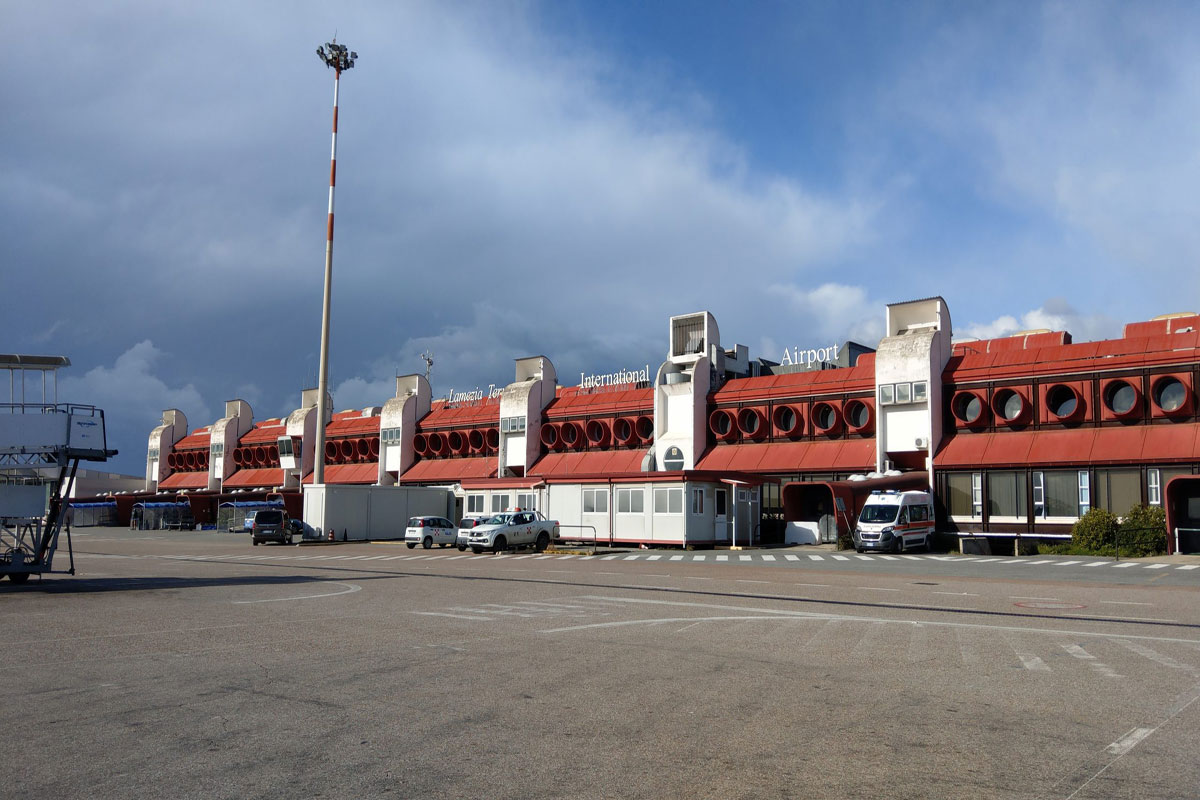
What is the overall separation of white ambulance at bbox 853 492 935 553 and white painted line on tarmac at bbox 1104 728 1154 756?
111ft

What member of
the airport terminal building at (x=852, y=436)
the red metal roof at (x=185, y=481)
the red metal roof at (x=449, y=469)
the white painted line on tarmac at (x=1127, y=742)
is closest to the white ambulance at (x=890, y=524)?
the airport terminal building at (x=852, y=436)

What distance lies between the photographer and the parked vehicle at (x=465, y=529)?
4109 cm

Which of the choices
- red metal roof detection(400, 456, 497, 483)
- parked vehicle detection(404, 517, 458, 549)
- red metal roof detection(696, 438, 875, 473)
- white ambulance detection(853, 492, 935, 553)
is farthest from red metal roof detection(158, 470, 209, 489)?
white ambulance detection(853, 492, 935, 553)

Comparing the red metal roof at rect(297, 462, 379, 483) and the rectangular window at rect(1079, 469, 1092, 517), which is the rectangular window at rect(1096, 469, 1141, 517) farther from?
the red metal roof at rect(297, 462, 379, 483)

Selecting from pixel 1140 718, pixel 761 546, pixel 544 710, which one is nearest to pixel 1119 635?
pixel 1140 718

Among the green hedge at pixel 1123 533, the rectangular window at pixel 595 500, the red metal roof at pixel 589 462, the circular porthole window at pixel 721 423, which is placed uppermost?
the circular porthole window at pixel 721 423

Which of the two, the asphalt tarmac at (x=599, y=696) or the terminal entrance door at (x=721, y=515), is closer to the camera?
the asphalt tarmac at (x=599, y=696)

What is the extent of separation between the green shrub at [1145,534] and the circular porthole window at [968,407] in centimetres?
1001

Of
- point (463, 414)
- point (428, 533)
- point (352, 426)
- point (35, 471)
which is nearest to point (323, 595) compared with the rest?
point (35, 471)

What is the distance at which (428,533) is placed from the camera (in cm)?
4594

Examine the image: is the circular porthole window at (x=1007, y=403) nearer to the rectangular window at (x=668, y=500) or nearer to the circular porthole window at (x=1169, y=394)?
the circular porthole window at (x=1169, y=394)

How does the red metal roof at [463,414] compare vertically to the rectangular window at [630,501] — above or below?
above

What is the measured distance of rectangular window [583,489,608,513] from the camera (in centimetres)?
4731

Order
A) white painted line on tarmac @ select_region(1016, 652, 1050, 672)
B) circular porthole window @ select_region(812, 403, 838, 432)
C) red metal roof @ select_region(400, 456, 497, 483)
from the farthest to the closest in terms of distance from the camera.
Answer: red metal roof @ select_region(400, 456, 497, 483) < circular porthole window @ select_region(812, 403, 838, 432) < white painted line on tarmac @ select_region(1016, 652, 1050, 672)
